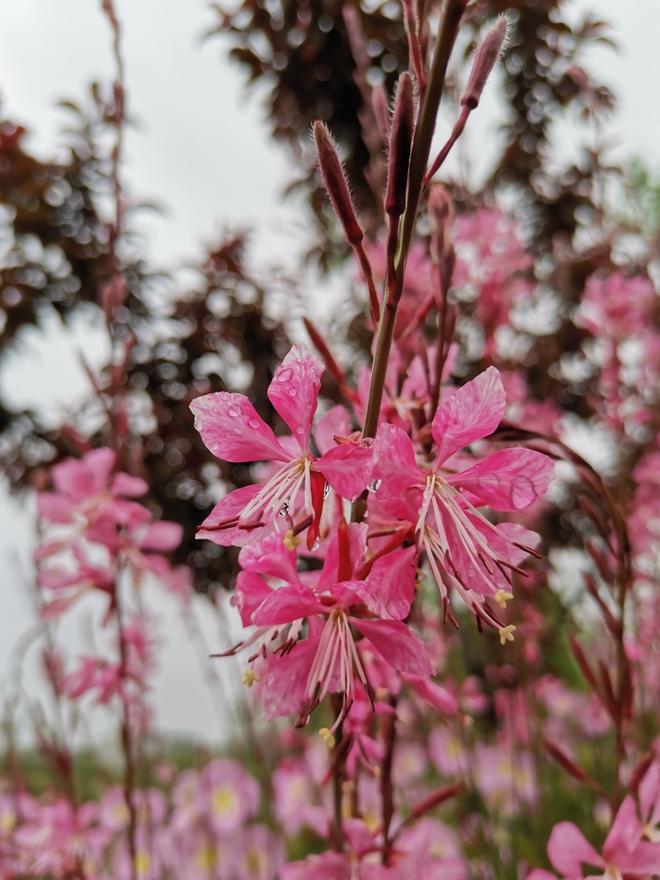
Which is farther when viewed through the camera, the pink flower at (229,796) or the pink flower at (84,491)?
the pink flower at (229,796)

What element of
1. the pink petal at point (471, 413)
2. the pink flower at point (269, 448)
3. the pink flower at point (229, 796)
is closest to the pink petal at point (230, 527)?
the pink flower at point (269, 448)

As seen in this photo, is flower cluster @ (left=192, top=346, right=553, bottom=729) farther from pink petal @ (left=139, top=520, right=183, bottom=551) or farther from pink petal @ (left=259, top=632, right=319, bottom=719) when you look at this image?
pink petal @ (left=139, top=520, right=183, bottom=551)

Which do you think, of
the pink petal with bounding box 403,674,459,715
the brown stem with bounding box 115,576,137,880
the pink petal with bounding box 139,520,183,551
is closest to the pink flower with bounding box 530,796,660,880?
the pink petal with bounding box 403,674,459,715

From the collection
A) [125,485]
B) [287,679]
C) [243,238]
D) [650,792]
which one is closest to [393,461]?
[287,679]

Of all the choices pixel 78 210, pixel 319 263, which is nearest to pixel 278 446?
pixel 78 210

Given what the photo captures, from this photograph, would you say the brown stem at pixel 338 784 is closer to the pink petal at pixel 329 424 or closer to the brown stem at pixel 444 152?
the pink petal at pixel 329 424

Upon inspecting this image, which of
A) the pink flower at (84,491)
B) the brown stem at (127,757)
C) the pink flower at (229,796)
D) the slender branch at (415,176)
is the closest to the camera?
the slender branch at (415,176)

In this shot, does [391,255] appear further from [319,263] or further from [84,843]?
[319,263]
